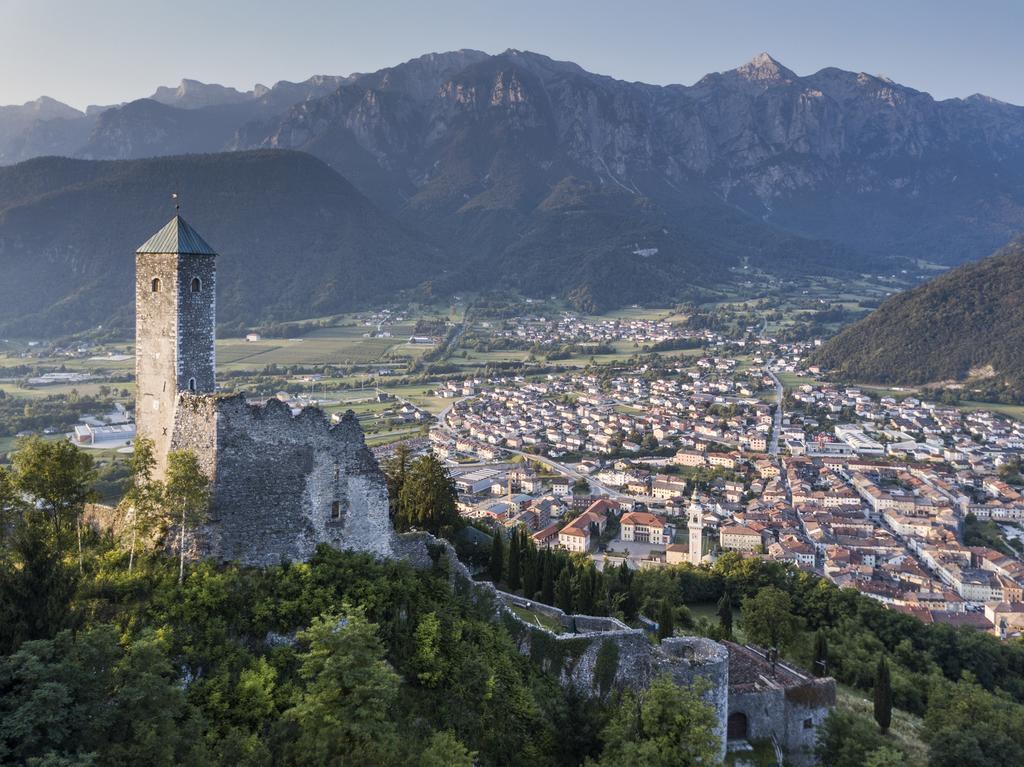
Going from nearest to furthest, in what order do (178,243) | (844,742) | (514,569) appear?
(178,243), (844,742), (514,569)

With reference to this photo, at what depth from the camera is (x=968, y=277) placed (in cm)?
15912

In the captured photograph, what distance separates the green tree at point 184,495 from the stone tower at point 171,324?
2.41 meters

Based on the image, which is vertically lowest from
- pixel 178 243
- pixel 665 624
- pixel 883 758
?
pixel 883 758

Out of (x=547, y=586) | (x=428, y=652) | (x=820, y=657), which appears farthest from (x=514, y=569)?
(x=820, y=657)

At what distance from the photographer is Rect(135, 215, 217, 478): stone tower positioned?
2250 centimetres

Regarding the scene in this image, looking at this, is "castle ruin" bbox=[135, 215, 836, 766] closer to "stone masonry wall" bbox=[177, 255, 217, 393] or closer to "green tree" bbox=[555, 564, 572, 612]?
"stone masonry wall" bbox=[177, 255, 217, 393]

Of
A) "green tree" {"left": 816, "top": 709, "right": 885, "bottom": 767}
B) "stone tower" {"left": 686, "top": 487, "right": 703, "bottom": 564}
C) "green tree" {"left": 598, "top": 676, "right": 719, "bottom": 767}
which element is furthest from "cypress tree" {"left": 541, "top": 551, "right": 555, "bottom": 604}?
"stone tower" {"left": 686, "top": 487, "right": 703, "bottom": 564}

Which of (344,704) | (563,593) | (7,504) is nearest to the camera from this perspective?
(344,704)

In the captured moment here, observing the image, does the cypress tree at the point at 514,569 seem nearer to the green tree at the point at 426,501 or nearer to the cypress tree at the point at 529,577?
the cypress tree at the point at 529,577

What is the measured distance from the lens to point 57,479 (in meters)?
20.4

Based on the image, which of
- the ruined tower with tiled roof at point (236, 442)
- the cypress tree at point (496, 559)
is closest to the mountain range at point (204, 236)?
the cypress tree at point (496, 559)

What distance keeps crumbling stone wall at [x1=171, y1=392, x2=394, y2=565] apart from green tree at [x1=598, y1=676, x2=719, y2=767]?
8497 mm

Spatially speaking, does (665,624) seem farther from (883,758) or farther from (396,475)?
(396,475)

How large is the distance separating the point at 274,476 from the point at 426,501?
37.9 feet
